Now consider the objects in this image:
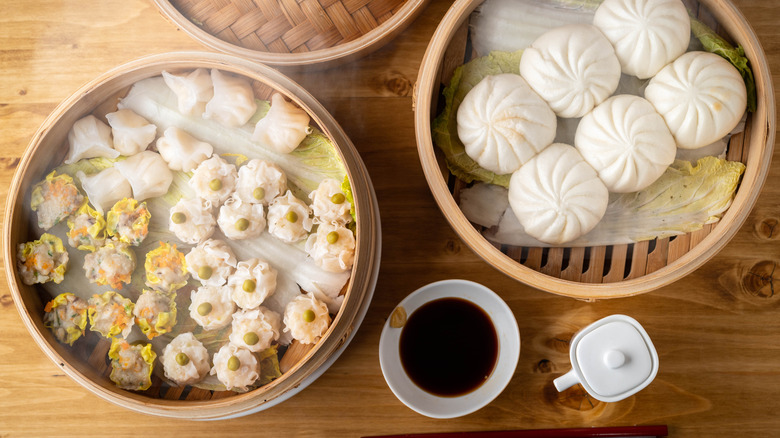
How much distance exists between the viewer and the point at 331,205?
51.0 inches

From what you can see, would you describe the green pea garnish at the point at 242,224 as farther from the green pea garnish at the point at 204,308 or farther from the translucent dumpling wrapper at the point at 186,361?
the translucent dumpling wrapper at the point at 186,361

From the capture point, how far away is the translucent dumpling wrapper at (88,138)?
132cm

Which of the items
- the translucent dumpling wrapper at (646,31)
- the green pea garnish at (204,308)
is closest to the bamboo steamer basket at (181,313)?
the green pea garnish at (204,308)

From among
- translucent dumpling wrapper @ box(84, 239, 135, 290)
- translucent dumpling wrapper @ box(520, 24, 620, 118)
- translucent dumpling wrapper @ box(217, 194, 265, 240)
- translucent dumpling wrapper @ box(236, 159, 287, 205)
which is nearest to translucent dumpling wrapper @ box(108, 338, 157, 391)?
translucent dumpling wrapper @ box(84, 239, 135, 290)

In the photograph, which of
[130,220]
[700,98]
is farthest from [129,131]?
[700,98]

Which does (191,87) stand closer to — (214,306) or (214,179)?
(214,179)

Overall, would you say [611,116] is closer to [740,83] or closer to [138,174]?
[740,83]

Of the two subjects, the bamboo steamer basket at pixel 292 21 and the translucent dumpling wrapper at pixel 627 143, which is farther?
the bamboo steamer basket at pixel 292 21

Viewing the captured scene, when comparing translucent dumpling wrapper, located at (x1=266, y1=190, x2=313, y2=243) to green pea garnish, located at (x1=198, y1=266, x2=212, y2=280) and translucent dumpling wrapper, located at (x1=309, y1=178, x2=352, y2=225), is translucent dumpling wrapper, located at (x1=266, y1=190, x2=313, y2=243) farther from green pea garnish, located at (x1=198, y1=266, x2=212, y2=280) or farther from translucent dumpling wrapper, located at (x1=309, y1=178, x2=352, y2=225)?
green pea garnish, located at (x1=198, y1=266, x2=212, y2=280)

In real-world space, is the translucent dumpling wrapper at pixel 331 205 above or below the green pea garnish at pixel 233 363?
above

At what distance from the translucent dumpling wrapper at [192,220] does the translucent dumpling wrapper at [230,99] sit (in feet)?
0.75

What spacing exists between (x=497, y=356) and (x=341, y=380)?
18.1 inches

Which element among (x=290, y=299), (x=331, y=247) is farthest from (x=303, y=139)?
(x=290, y=299)

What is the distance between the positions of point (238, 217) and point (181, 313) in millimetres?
309
